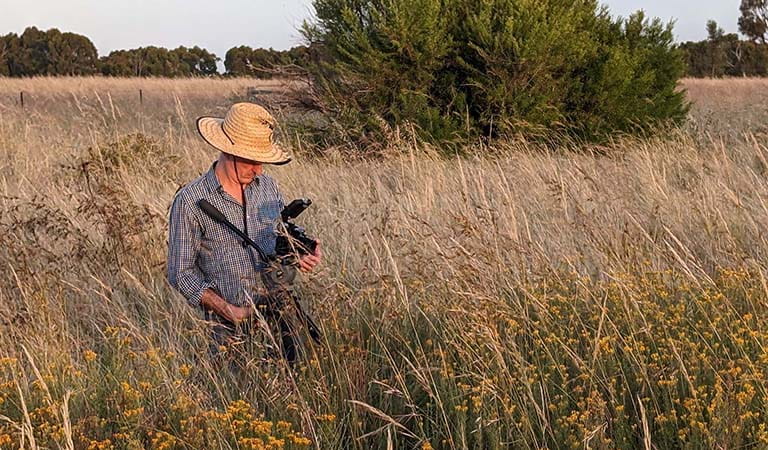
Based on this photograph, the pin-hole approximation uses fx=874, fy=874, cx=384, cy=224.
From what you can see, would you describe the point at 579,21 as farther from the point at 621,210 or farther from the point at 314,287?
the point at 314,287

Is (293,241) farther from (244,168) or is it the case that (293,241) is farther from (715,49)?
(715,49)

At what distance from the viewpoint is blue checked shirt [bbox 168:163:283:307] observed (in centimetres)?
378

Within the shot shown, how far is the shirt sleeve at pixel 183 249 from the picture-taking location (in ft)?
12.3

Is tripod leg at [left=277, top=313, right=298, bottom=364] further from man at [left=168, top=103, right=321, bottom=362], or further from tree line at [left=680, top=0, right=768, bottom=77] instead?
tree line at [left=680, top=0, right=768, bottom=77]

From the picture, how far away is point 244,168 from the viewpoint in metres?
3.89

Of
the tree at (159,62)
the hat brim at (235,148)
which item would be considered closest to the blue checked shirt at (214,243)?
the hat brim at (235,148)

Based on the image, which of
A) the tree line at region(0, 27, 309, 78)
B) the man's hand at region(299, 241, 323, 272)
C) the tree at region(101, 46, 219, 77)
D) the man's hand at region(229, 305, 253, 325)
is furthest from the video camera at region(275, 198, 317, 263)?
the tree line at region(0, 27, 309, 78)

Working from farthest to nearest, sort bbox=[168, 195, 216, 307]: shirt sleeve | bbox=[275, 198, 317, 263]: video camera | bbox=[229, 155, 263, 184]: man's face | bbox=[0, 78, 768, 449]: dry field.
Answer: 1. bbox=[229, 155, 263, 184]: man's face
2. bbox=[168, 195, 216, 307]: shirt sleeve
3. bbox=[275, 198, 317, 263]: video camera
4. bbox=[0, 78, 768, 449]: dry field

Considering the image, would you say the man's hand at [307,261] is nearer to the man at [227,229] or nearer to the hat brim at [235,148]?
the man at [227,229]

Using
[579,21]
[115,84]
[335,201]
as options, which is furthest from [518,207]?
[115,84]

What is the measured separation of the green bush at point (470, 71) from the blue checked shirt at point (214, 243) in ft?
19.3

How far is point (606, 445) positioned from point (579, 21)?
367 inches

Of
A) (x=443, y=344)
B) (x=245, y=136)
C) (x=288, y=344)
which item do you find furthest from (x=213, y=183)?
(x=443, y=344)

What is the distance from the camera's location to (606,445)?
109 inches
